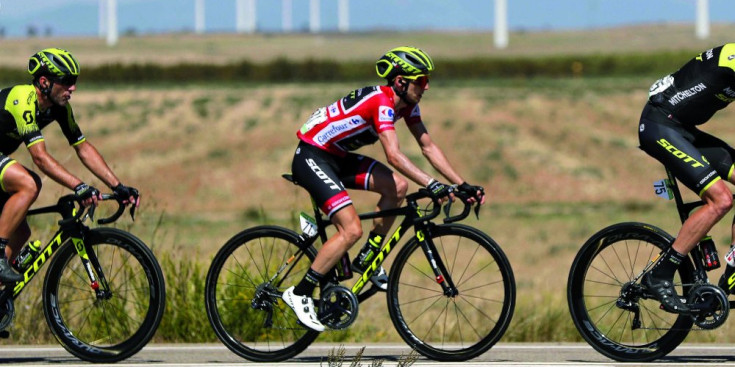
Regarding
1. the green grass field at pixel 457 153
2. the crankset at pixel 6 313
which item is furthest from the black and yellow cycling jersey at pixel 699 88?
the green grass field at pixel 457 153

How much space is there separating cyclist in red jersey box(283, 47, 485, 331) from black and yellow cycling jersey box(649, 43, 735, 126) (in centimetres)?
133

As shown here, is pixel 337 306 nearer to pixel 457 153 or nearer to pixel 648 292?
pixel 648 292

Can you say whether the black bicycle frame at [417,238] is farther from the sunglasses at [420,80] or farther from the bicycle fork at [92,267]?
the bicycle fork at [92,267]

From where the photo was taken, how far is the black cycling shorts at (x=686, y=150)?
8.31 m

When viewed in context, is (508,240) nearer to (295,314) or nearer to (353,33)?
(295,314)

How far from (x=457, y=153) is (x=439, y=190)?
132 ft

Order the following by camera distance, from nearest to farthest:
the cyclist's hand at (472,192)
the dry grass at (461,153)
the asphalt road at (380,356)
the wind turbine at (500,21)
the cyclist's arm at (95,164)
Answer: the cyclist's hand at (472,192) → the asphalt road at (380,356) → the cyclist's arm at (95,164) → the dry grass at (461,153) → the wind turbine at (500,21)

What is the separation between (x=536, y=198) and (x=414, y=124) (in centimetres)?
3353

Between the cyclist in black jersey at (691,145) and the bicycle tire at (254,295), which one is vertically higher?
the cyclist in black jersey at (691,145)

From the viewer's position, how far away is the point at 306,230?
8938 mm

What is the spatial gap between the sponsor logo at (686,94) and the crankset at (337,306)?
2.36 metres

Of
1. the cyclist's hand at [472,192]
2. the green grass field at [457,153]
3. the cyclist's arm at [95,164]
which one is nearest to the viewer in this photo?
the cyclist's hand at [472,192]

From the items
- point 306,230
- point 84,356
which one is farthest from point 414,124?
point 84,356

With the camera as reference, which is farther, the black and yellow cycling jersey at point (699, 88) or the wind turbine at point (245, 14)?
the wind turbine at point (245, 14)
